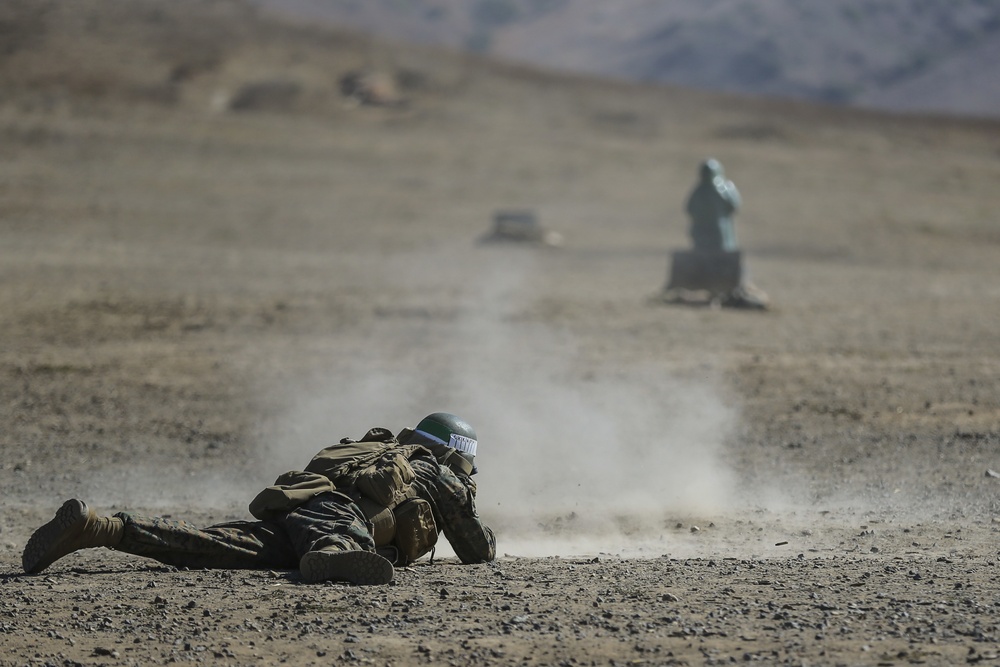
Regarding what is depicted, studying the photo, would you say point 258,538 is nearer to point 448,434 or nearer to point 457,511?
point 457,511

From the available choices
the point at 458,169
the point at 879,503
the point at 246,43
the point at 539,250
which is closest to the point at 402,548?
the point at 879,503

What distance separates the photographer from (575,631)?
524cm

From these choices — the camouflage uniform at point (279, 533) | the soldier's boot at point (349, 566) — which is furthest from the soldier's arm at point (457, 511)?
the soldier's boot at point (349, 566)

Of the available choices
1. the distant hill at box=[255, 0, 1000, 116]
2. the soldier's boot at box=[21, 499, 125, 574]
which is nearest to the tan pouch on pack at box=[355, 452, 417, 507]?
the soldier's boot at box=[21, 499, 125, 574]

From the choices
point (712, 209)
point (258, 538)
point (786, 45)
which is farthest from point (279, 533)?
point (786, 45)

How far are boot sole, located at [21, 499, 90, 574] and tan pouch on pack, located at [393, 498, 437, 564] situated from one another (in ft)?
4.76

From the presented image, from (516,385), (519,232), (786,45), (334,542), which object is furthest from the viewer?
(786,45)

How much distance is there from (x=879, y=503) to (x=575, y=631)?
3.69 metres

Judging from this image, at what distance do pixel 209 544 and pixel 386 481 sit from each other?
88 cm

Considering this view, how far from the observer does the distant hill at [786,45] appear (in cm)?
5759

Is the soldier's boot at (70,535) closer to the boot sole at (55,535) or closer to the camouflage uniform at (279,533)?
the boot sole at (55,535)

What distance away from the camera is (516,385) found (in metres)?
12.3

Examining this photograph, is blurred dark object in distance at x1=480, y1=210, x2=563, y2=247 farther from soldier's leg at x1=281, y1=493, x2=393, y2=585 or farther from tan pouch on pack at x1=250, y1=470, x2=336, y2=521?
soldier's leg at x1=281, y1=493, x2=393, y2=585

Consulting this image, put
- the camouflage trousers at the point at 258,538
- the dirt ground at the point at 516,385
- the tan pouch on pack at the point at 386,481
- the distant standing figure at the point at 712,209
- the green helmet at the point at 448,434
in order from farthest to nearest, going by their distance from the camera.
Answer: the distant standing figure at the point at 712,209 → the green helmet at the point at 448,434 → the tan pouch on pack at the point at 386,481 → the camouflage trousers at the point at 258,538 → the dirt ground at the point at 516,385
